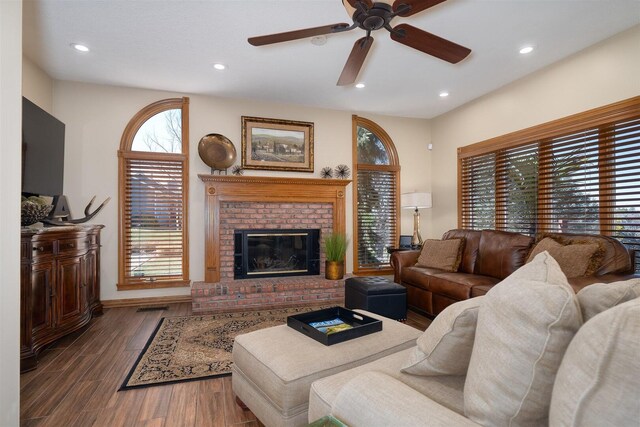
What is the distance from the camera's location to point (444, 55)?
240 cm

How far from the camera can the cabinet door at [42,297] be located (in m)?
2.58

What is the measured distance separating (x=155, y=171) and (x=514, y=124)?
Result: 459 centimetres

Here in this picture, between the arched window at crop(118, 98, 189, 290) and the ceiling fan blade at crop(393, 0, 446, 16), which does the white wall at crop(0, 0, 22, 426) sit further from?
the arched window at crop(118, 98, 189, 290)

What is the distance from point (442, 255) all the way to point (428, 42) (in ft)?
8.21

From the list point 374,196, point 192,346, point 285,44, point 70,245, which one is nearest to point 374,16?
point 285,44

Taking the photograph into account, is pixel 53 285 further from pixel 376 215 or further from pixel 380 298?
pixel 376 215

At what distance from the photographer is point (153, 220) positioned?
14.2ft

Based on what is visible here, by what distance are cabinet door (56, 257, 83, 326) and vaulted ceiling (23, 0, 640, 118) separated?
2.10 meters

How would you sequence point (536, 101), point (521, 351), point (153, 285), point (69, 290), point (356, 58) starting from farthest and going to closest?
point (153, 285) < point (536, 101) < point (69, 290) < point (356, 58) < point (521, 351)

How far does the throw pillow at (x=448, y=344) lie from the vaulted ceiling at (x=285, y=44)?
2495 mm

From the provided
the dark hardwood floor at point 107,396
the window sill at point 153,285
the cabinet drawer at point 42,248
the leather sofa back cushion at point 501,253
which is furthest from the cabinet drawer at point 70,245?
the leather sofa back cushion at point 501,253

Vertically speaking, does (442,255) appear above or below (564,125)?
below

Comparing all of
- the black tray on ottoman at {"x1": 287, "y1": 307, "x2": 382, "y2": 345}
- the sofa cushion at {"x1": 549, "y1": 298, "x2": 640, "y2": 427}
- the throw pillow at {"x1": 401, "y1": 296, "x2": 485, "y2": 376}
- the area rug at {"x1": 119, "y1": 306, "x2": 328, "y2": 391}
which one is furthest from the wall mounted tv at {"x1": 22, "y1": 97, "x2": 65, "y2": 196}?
the sofa cushion at {"x1": 549, "y1": 298, "x2": 640, "y2": 427}

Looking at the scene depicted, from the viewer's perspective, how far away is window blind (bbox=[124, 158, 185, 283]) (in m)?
4.25
